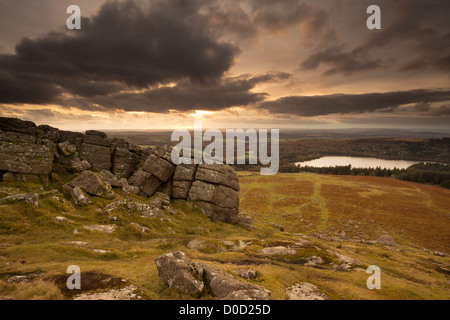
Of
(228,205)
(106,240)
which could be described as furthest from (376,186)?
(106,240)

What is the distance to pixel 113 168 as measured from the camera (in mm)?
42938

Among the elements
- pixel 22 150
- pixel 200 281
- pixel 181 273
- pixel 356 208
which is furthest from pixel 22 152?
pixel 356 208

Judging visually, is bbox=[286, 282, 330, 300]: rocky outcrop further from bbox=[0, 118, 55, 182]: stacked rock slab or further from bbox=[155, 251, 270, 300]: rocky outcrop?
bbox=[0, 118, 55, 182]: stacked rock slab

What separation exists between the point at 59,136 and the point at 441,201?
161444 mm

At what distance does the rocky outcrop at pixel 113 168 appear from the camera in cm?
3147

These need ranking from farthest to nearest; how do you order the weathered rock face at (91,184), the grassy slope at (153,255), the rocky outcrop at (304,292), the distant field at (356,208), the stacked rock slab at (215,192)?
the distant field at (356,208), the stacked rock slab at (215,192), the weathered rock face at (91,184), the rocky outcrop at (304,292), the grassy slope at (153,255)

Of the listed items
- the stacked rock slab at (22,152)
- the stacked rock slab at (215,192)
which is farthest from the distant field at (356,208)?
the stacked rock slab at (22,152)

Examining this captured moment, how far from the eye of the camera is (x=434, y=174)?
15125 centimetres

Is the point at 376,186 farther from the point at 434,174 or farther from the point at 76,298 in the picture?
the point at 76,298

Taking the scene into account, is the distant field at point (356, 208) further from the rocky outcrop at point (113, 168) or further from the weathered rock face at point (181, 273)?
the weathered rock face at point (181, 273)

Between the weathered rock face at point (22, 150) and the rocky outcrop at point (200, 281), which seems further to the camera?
the weathered rock face at point (22, 150)

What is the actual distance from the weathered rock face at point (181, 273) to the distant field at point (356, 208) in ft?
201

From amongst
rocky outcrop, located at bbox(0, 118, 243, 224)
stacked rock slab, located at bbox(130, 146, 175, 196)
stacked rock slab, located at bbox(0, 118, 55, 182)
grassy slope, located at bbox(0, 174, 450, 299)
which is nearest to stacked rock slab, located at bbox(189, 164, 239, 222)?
rocky outcrop, located at bbox(0, 118, 243, 224)

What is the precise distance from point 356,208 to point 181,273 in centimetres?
Answer: 10178
